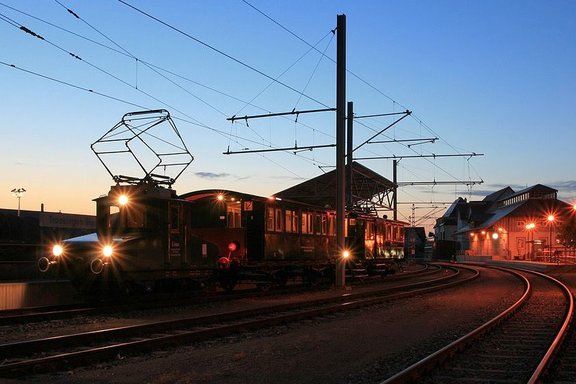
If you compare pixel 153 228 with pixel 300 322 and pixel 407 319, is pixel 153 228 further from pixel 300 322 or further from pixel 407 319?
pixel 407 319

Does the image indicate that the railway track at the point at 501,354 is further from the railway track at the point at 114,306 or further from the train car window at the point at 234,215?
the train car window at the point at 234,215

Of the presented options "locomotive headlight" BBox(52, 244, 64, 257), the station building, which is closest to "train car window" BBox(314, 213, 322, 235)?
"locomotive headlight" BBox(52, 244, 64, 257)

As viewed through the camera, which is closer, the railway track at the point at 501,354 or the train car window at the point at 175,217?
the railway track at the point at 501,354

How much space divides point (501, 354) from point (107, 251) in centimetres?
989

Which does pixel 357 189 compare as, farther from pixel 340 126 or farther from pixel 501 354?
pixel 501 354

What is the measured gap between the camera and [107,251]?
1564 centimetres

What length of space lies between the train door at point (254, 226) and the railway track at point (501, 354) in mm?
8333

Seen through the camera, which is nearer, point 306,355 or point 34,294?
point 306,355

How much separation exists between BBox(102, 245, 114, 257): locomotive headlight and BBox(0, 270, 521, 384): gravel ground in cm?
539

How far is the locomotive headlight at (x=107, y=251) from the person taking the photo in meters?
15.6

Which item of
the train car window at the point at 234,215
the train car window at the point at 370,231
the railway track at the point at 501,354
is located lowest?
the railway track at the point at 501,354

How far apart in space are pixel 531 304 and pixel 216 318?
10910 mm

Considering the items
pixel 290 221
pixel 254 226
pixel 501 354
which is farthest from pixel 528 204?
pixel 501 354

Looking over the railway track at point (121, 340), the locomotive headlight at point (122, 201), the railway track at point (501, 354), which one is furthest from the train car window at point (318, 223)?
the railway track at point (501, 354)
